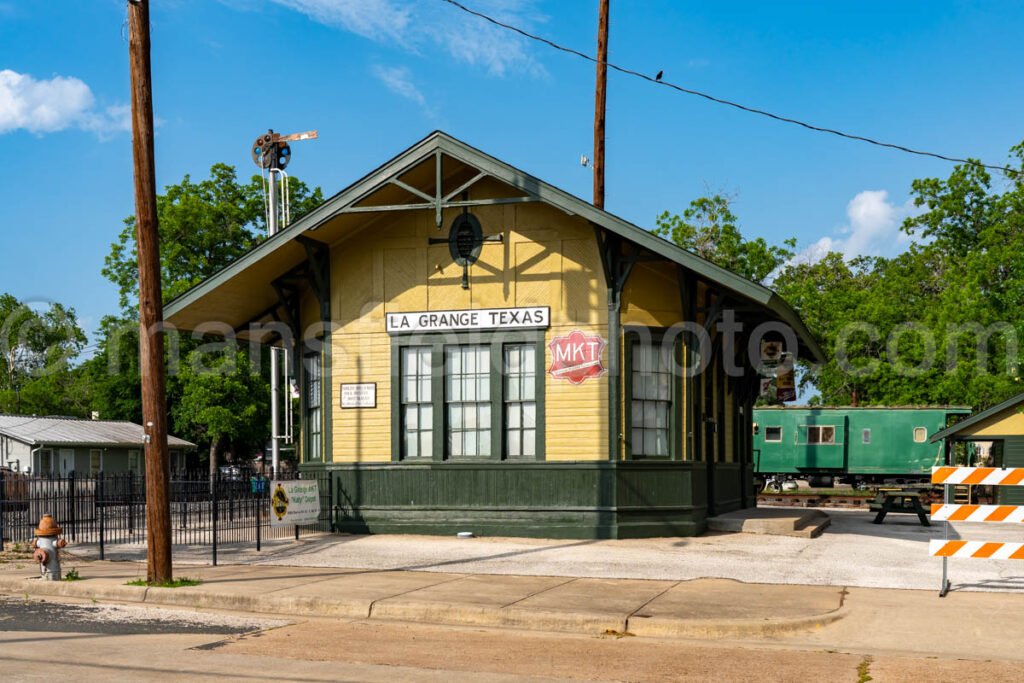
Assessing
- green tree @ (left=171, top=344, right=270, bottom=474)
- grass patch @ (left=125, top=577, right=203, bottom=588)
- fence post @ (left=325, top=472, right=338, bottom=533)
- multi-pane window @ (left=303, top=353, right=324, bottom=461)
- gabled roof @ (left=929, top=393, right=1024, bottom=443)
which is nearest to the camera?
grass patch @ (left=125, top=577, right=203, bottom=588)

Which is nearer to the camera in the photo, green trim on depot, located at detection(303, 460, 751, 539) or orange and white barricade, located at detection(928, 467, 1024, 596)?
orange and white barricade, located at detection(928, 467, 1024, 596)

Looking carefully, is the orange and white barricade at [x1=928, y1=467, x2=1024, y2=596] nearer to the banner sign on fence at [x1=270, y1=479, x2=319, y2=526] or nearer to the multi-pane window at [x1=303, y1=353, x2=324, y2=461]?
the banner sign on fence at [x1=270, y1=479, x2=319, y2=526]

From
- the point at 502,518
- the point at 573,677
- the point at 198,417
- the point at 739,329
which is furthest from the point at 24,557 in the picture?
the point at 198,417

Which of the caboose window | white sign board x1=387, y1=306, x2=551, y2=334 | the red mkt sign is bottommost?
the caboose window

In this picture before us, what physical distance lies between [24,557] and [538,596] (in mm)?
9373

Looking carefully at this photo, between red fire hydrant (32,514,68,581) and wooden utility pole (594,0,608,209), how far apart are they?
617 inches

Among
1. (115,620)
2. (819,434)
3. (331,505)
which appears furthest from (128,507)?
(819,434)

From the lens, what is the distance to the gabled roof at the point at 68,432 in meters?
48.5

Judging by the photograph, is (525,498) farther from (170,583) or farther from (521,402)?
(170,583)

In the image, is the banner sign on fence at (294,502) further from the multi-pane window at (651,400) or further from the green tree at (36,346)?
the green tree at (36,346)

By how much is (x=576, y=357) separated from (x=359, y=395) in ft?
13.5

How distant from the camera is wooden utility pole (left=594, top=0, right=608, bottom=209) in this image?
1032 inches

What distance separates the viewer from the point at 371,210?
1800 cm

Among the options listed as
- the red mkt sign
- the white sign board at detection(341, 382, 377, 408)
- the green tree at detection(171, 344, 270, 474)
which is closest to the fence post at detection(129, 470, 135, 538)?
the white sign board at detection(341, 382, 377, 408)
